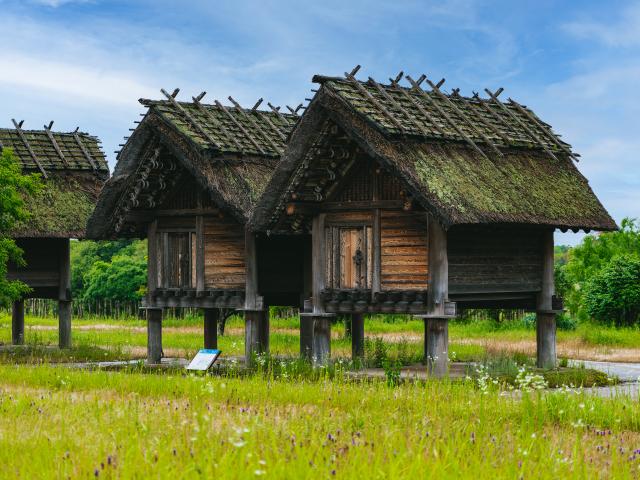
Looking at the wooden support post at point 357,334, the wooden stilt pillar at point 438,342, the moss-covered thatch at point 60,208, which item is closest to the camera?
the wooden stilt pillar at point 438,342

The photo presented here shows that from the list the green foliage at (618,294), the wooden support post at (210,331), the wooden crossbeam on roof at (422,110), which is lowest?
the wooden support post at (210,331)

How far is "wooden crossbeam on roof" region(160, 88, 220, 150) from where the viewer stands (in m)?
22.7

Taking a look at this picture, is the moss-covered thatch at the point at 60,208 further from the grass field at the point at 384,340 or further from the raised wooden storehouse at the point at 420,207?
the raised wooden storehouse at the point at 420,207

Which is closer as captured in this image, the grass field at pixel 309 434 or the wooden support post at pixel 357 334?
the grass field at pixel 309 434

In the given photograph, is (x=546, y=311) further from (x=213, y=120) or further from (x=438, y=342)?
(x=213, y=120)

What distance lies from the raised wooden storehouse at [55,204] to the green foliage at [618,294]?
15.5m

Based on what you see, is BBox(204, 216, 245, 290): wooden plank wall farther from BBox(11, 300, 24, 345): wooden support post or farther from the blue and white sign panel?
BBox(11, 300, 24, 345): wooden support post

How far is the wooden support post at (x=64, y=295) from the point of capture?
29109mm

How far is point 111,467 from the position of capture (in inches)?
331

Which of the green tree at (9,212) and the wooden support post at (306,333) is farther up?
the green tree at (9,212)

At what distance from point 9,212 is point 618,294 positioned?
18.5 m

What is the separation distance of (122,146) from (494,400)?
1309cm

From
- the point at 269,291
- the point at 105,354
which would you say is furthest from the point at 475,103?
the point at 105,354

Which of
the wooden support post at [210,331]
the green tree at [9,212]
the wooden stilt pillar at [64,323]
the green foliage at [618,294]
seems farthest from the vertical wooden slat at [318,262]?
the green foliage at [618,294]
